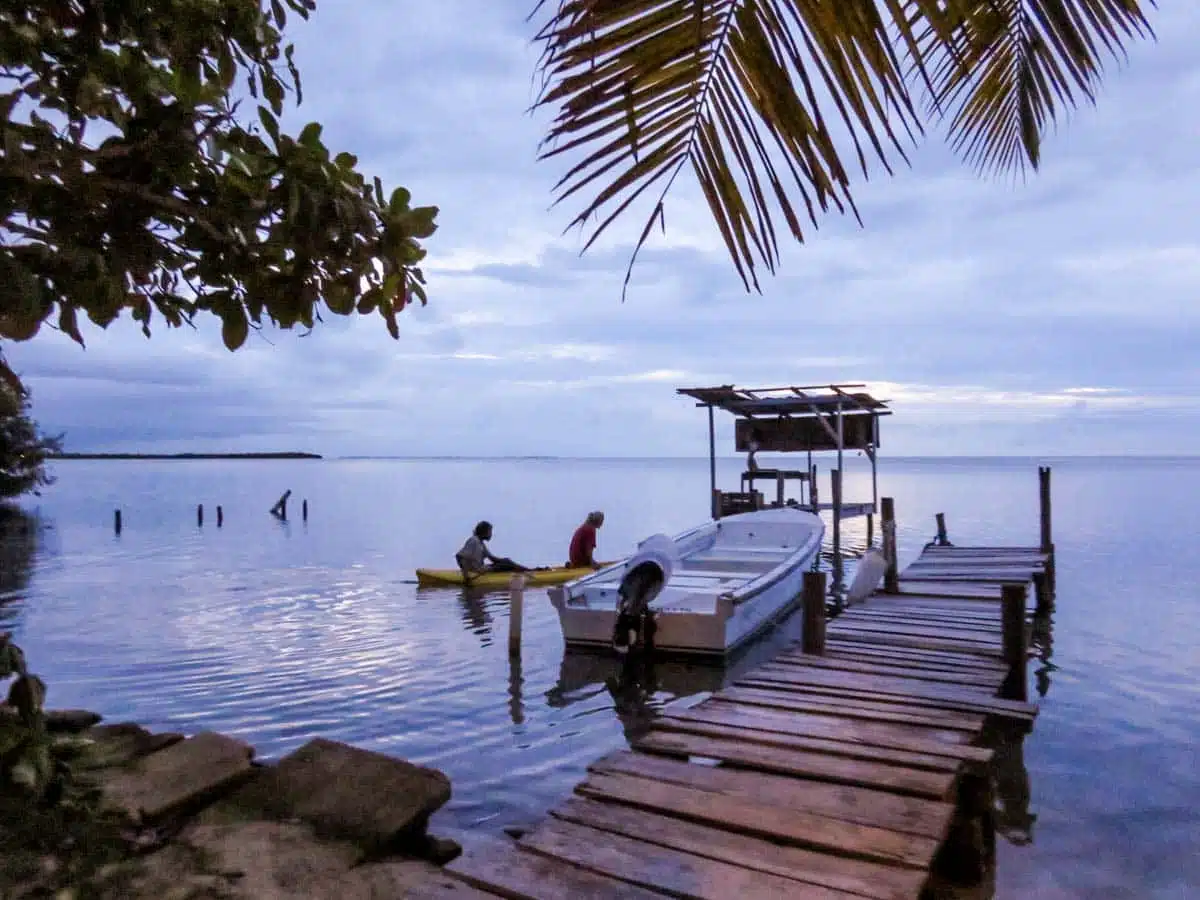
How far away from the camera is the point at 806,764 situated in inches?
233

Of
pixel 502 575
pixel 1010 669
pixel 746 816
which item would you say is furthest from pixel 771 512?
pixel 746 816

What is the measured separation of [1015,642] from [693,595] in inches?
206

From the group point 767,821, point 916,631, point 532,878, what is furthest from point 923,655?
point 532,878

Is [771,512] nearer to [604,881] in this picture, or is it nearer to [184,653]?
[184,653]

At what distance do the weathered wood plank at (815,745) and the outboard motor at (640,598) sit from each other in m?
4.61

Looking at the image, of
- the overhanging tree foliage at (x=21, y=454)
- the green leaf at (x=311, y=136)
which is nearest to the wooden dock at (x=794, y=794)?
the green leaf at (x=311, y=136)

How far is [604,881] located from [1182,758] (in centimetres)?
806

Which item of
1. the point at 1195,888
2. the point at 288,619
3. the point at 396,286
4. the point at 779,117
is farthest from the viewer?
the point at 288,619

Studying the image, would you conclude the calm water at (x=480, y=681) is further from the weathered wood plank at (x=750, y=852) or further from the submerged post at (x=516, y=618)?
the weathered wood plank at (x=750, y=852)

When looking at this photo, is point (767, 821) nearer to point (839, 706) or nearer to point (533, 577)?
point (839, 706)

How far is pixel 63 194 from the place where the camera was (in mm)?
3775

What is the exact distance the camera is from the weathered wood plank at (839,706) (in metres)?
7.00

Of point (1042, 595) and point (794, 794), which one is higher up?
point (794, 794)

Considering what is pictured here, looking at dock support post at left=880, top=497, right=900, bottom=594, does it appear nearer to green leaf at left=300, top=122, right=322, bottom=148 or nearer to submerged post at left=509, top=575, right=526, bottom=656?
submerged post at left=509, top=575, right=526, bottom=656
